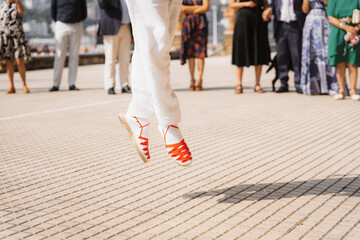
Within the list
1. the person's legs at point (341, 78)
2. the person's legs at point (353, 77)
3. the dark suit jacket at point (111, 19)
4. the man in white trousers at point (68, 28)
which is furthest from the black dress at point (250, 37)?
the man in white trousers at point (68, 28)

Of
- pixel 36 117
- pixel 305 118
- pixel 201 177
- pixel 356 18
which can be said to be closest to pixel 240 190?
pixel 201 177

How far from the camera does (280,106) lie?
7.93 metres

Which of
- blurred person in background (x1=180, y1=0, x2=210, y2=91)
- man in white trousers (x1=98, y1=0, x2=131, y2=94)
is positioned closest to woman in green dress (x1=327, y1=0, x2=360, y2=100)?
blurred person in background (x1=180, y1=0, x2=210, y2=91)

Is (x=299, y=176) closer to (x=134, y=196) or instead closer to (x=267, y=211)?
(x=267, y=211)

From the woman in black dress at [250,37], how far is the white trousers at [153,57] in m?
6.15

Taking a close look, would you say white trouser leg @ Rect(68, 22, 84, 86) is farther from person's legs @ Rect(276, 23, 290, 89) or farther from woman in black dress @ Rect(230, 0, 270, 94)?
person's legs @ Rect(276, 23, 290, 89)

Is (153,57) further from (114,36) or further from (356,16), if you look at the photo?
(114,36)

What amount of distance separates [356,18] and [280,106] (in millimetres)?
1530

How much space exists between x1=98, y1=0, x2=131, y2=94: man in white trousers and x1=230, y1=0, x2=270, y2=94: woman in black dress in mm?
1803

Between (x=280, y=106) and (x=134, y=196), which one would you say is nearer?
(x=134, y=196)

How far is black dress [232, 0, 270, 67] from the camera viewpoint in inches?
385

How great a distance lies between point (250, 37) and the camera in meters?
9.88

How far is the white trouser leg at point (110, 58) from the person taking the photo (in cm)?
998

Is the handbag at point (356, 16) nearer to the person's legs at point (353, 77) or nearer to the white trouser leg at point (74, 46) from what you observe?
the person's legs at point (353, 77)
